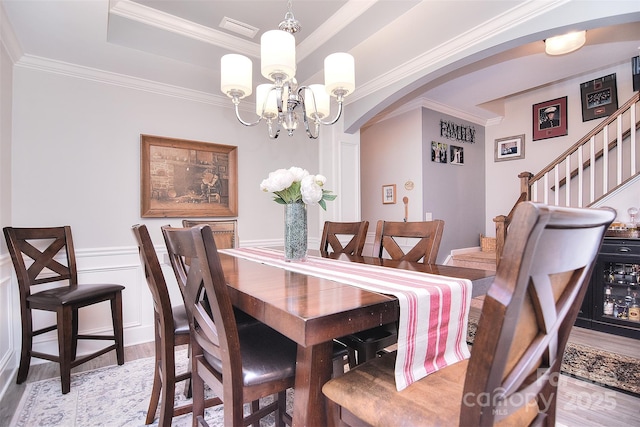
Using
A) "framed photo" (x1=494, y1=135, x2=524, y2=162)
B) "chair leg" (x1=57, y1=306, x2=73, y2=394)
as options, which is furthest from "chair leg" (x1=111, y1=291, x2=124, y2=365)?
"framed photo" (x1=494, y1=135, x2=524, y2=162)

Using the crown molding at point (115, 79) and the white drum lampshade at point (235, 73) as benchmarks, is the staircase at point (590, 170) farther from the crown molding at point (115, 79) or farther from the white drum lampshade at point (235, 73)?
the crown molding at point (115, 79)

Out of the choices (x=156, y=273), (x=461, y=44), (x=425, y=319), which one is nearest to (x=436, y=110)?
(x=461, y=44)

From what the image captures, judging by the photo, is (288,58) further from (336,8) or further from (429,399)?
(429,399)

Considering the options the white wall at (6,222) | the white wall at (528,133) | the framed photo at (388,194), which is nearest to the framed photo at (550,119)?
the white wall at (528,133)

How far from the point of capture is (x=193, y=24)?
247 cm

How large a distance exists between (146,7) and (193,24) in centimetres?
33

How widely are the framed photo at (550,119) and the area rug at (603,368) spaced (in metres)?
3.14

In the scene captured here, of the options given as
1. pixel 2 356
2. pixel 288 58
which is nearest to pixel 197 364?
pixel 288 58

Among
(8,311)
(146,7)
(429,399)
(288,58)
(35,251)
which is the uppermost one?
(146,7)

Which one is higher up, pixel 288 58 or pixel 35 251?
pixel 288 58

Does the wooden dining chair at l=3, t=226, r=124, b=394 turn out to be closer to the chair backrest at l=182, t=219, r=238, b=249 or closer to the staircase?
the chair backrest at l=182, t=219, r=238, b=249

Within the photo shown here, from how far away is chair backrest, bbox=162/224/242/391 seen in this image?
2.84 feet

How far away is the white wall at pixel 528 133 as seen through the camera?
394cm

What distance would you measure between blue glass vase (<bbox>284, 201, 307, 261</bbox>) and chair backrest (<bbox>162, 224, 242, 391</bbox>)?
583 millimetres
